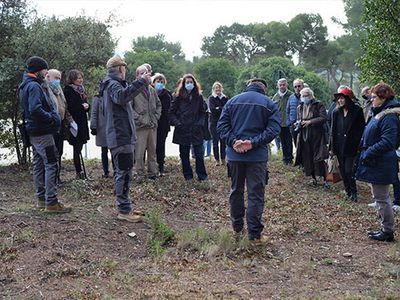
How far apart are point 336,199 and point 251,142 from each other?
371 centimetres

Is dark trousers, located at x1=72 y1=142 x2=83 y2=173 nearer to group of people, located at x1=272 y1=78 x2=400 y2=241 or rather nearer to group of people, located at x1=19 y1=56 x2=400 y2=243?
group of people, located at x1=19 y1=56 x2=400 y2=243

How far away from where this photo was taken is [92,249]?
550 centimetres

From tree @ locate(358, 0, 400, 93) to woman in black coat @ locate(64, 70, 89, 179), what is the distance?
4843mm

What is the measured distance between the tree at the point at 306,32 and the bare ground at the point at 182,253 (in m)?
32.1

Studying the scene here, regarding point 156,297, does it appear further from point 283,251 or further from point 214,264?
point 283,251

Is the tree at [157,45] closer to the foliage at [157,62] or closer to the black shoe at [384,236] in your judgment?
the foliage at [157,62]

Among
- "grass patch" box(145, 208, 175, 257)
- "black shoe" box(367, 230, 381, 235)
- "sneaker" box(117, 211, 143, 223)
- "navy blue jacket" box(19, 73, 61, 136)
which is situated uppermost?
"navy blue jacket" box(19, 73, 61, 136)

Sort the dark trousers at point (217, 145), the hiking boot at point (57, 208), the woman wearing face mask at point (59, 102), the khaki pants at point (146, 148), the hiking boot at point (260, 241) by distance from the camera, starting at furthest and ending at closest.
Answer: the dark trousers at point (217, 145) < the khaki pants at point (146, 148) < the woman wearing face mask at point (59, 102) < the hiking boot at point (57, 208) < the hiking boot at point (260, 241)

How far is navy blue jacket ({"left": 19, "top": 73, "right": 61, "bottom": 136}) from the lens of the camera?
20.0ft

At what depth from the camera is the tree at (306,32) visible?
3834 cm

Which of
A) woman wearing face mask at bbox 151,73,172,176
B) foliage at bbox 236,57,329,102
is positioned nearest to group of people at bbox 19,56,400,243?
woman wearing face mask at bbox 151,73,172,176

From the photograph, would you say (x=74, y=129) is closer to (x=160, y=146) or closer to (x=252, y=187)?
(x=160, y=146)

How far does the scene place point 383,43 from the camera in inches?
321

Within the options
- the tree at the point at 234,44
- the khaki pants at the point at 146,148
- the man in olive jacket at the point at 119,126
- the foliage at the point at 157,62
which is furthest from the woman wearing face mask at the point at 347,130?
the tree at the point at 234,44
